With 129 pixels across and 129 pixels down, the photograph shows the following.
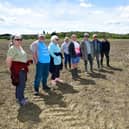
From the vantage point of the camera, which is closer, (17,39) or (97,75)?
(17,39)

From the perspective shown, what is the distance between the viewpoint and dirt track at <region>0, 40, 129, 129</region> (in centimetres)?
866

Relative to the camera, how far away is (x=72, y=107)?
1015 centimetres

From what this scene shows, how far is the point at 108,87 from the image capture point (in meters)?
13.3

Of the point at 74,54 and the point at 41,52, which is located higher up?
the point at 41,52

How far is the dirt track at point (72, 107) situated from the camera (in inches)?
341

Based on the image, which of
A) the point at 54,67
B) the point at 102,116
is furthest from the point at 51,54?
the point at 102,116

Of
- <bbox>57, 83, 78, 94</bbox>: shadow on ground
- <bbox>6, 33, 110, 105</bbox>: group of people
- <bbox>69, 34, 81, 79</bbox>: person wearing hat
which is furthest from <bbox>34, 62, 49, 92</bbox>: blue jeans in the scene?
<bbox>69, 34, 81, 79</bbox>: person wearing hat

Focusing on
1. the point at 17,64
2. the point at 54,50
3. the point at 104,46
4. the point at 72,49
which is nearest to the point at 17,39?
the point at 17,64

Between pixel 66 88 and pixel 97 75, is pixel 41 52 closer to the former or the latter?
pixel 66 88

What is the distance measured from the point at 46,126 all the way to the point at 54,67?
5.15 metres

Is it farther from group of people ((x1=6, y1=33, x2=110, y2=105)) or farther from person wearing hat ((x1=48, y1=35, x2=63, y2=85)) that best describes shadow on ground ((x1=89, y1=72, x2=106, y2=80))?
person wearing hat ((x1=48, y1=35, x2=63, y2=85))

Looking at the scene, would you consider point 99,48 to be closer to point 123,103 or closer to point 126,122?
point 123,103

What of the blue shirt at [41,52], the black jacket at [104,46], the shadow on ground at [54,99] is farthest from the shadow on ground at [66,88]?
the black jacket at [104,46]

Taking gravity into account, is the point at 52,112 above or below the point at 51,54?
below
